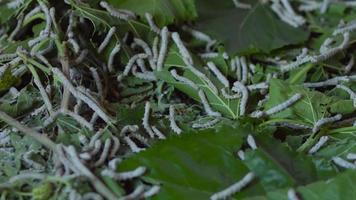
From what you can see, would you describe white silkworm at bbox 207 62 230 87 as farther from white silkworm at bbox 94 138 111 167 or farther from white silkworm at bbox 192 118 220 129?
white silkworm at bbox 94 138 111 167

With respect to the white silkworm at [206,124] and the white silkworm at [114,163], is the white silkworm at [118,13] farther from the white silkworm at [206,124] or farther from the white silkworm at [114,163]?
the white silkworm at [114,163]

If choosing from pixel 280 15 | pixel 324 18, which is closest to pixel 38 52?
pixel 280 15

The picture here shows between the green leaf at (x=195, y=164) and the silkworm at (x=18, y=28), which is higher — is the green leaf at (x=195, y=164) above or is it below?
below

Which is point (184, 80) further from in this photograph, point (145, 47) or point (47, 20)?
point (47, 20)

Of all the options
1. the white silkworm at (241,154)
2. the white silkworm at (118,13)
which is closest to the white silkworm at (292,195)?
the white silkworm at (241,154)

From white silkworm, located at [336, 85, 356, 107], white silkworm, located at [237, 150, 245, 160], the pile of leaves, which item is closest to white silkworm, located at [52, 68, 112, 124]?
the pile of leaves

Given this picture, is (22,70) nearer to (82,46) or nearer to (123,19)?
(82,46)
